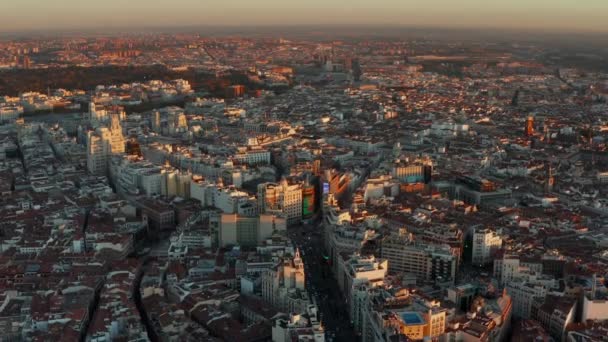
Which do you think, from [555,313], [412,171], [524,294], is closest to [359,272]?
[524,294]

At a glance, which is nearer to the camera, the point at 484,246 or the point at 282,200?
the point at 484,246

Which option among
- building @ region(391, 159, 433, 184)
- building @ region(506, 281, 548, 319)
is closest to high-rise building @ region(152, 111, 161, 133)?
building @ region(391, 159, 433, 184)

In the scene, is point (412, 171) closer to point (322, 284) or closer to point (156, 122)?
point (322, 284)

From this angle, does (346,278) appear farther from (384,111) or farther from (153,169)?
(384,111)

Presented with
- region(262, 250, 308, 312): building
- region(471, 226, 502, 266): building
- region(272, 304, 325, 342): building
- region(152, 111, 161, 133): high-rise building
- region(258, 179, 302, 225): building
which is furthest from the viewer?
region(152, 111, 161, 133): high-rise building

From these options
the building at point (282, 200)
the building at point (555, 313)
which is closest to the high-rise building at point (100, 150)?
Answer: the building at point (282, 200)

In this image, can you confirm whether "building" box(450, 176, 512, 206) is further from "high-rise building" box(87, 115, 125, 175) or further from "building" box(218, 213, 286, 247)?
"high-rise building" box(87, 115, 125, 175)

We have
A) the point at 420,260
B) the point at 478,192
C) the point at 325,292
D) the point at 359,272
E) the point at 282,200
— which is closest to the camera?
the point at 359,272

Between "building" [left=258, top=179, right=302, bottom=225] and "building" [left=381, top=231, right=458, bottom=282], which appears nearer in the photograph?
"building" [left=381, top=231, right=458, bottom=282]
